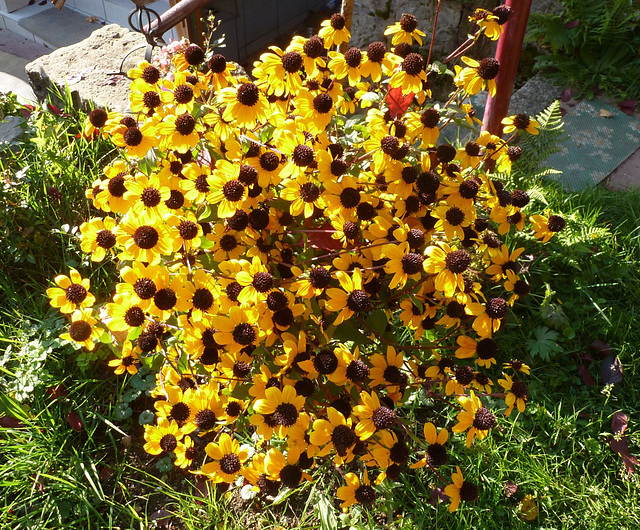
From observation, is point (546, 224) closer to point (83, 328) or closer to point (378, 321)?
point (378, 321)

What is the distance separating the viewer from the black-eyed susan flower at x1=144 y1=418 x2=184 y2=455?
1.59 metres

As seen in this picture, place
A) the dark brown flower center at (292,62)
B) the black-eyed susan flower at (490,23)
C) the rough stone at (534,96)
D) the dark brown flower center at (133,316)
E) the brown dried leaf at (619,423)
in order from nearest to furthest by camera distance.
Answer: the dark brown flower center at (133,316) → the dark brown flower center at (292,62) → the black-eyed susan flower at (490,23) → the brown dried leaf at (619,423) → the rough stone at (534,96)

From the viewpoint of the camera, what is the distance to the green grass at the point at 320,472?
6.46ft

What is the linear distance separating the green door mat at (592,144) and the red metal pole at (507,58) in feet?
2.65

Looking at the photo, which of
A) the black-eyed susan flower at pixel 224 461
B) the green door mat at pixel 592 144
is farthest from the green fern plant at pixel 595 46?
the black-eyed susan flower at pixel 224 461

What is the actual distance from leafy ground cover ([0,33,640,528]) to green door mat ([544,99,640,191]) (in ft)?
2.18

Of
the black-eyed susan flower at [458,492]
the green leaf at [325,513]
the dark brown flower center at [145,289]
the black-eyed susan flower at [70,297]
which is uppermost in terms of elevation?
the dark brown flower center at [145,289]

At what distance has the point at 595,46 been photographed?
13.3 ft

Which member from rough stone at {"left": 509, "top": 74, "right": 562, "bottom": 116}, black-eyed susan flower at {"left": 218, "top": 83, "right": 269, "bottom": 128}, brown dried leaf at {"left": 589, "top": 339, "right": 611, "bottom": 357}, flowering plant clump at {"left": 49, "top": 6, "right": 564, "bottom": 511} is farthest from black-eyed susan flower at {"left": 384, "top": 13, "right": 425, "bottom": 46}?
rough stone at {"left": 509, "top": 74, "right": 562, "bottom": 116}

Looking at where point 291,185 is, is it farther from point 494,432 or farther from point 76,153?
point 76,153

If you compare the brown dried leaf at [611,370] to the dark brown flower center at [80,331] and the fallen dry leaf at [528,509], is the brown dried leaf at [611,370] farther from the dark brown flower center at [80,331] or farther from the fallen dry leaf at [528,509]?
the dark brown flower center at [80,331]

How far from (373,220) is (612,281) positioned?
1.56 m

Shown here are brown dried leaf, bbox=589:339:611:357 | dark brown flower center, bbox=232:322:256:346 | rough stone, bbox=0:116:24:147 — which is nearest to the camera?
dark brown flower center, bbox=232:322:256:346

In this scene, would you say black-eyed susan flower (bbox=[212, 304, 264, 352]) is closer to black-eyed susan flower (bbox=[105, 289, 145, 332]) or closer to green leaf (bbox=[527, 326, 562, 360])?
black-eyed susan flower (bbox=[105, 289, 145, 332])
